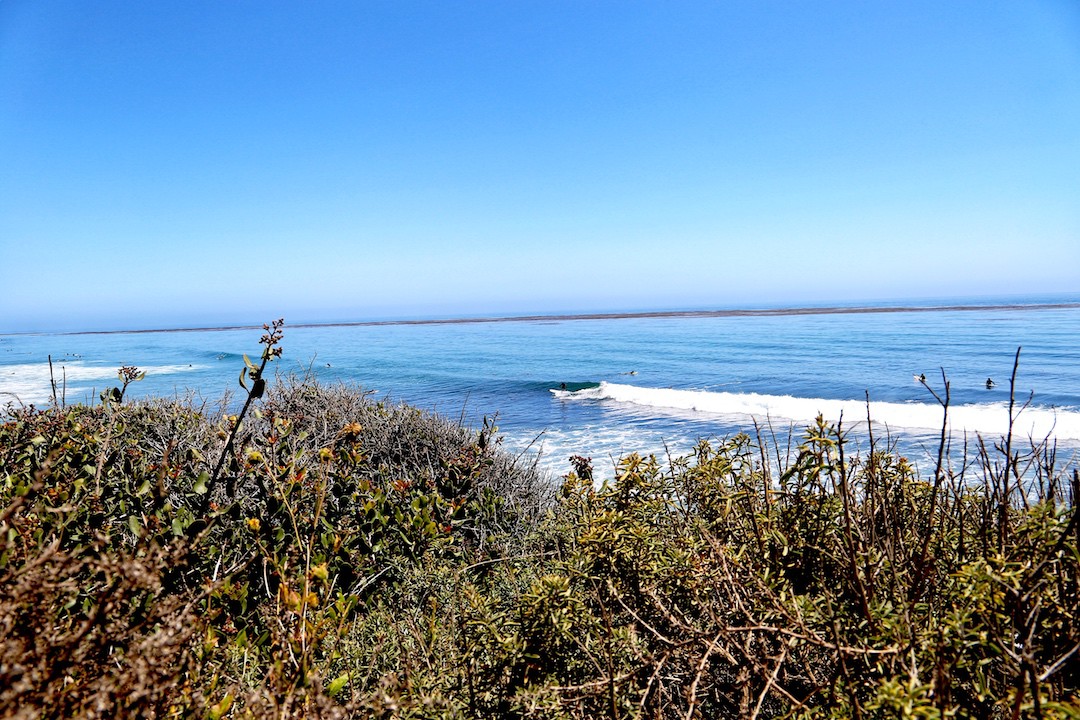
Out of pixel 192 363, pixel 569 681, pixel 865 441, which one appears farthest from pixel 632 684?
pixel 192 363

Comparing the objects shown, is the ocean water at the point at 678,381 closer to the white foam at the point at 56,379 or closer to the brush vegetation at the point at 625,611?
the white foam at the point at 56,379

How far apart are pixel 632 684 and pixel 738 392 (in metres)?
20.7

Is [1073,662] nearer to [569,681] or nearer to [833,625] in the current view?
[833,625]

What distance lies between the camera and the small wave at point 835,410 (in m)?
15.2

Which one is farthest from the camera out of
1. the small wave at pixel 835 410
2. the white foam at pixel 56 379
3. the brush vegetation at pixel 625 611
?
the white foam at pixel 56 379

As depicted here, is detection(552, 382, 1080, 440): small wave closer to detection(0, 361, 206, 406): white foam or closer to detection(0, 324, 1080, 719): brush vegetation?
detection(0, 324, 1080, 719): brush vegetation

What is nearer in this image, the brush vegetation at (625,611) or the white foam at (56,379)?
the brush vegetation at (625,611)

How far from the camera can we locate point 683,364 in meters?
29.9

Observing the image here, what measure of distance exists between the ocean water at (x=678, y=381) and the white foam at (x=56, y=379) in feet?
0.35

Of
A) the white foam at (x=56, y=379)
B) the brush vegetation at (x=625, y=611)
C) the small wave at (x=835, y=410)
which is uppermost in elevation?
the brush vegetation at (x=625, y=611)

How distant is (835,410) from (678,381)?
7593 millimetres

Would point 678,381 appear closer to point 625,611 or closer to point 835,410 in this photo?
point 835,410

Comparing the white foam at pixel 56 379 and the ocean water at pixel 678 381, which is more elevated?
the white foam at pixel 56 379

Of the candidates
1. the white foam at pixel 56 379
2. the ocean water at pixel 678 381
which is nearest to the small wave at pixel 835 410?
the ocean water at pixel 678 381
